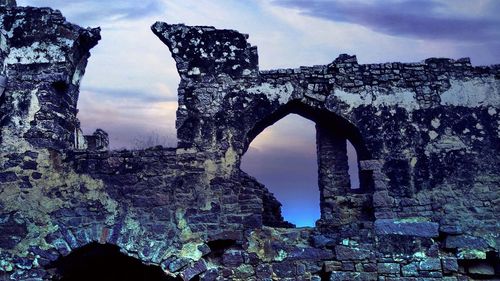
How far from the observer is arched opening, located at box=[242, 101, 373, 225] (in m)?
7.31

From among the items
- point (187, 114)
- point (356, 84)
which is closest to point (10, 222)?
point (187, 114)

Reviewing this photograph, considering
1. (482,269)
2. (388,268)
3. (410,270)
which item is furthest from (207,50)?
(482,269)

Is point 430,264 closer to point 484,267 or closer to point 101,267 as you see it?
point 484,267

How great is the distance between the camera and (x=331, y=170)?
25.9 feet

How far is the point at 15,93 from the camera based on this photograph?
746 cm

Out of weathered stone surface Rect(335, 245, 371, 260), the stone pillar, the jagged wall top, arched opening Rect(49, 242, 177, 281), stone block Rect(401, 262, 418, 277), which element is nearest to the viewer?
stone block Rect(401, 262, 418, 277)

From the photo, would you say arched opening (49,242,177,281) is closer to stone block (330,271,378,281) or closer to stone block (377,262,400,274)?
stone block (330,271,378,281)

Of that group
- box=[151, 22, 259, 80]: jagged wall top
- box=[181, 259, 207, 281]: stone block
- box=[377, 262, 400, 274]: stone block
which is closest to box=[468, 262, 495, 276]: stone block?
box=[377, 262, 400, 274]: stone block

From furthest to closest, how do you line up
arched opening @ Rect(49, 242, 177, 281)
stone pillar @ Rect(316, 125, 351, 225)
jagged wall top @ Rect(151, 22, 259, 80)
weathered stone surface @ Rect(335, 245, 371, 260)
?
1. jagged wall top @ Rect(151, 22, 259, 80)
2. stone pillar @ Rect(316, 125, 351, 225)
3. arched opening @ Rect(49, 242, 177, 281)
4. weathered stone surface @ Rect(335, 245, 371, 260)

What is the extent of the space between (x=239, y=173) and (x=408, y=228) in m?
2.52

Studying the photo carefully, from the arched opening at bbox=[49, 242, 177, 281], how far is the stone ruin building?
51mm

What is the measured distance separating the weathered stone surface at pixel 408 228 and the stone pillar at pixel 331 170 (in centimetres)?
79

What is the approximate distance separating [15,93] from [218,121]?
10.5ft

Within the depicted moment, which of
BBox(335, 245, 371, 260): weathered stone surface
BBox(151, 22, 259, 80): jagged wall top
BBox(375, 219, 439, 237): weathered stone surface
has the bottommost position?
BBox(335, 245, 371, 260): weathered stone surface
